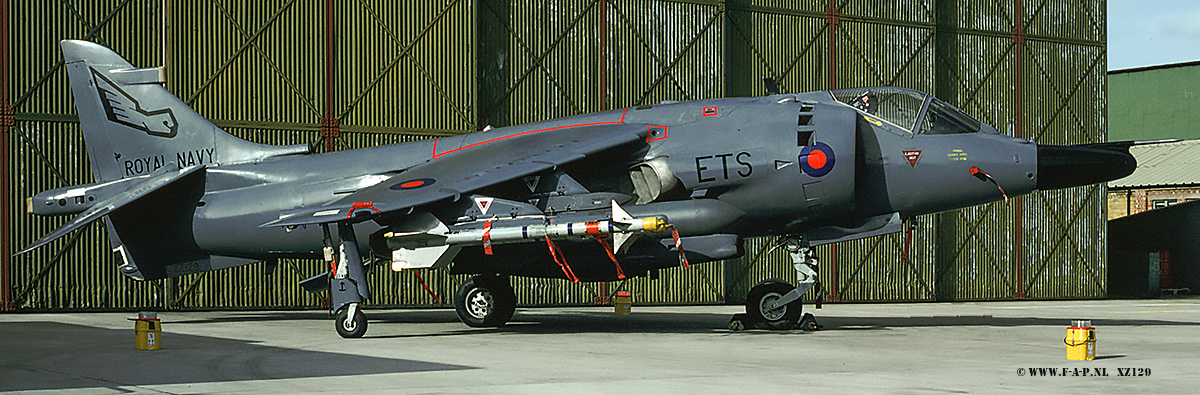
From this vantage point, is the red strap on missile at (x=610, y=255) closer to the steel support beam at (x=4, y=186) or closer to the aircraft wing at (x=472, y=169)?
the aircraft wing at (x=472, y=169)

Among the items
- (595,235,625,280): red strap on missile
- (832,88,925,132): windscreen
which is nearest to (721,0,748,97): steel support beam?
(832,88,925,132): windscreen

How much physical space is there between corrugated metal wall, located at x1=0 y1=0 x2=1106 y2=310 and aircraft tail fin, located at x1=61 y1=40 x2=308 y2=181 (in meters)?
3.96

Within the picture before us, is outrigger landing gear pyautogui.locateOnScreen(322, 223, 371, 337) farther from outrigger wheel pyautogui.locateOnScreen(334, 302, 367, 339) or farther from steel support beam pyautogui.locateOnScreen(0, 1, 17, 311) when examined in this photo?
steel support beam pyautogui.locateOnScreen(0, 1, 17, 311)

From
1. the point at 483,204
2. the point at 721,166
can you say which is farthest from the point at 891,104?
the point at 483,204

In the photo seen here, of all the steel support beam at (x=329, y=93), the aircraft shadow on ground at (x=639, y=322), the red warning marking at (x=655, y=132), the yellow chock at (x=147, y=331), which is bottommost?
the aircraft shadow on ground at (x=639, y=322)

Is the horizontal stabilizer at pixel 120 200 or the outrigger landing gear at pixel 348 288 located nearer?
the outrigger landing gear at pixel 348 288

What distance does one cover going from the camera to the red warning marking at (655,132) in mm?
17094

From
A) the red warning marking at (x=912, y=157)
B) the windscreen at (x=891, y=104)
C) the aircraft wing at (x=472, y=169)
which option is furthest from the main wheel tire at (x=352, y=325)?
the red warning marking at (x=912, y=157)

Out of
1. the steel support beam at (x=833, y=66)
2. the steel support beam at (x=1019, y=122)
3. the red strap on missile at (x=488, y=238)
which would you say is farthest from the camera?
the steel support beam at (x=1019, y=122)

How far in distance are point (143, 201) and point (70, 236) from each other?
7.35m

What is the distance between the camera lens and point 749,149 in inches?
649

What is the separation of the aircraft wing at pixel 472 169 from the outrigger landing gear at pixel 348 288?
0.54m

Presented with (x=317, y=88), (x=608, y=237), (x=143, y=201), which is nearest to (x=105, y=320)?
(x=143, y=201)

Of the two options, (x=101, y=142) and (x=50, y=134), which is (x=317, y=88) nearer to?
(x=50, y=134)
